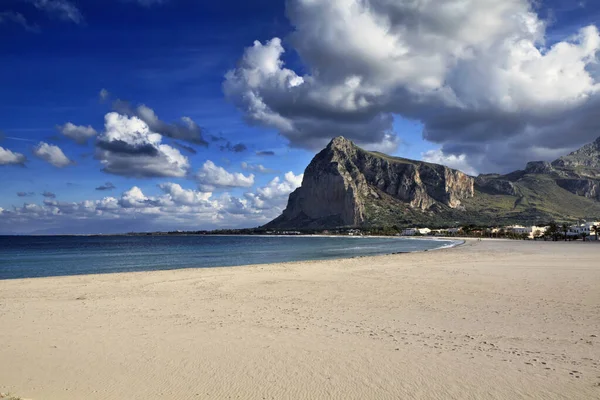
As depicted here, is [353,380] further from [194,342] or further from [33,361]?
[33,361]

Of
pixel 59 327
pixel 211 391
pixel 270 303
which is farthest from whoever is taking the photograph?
pixel 270 303

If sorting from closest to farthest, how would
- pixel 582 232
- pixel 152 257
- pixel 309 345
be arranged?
Answer: pixel 309 345 < pixel 152 257 < pixel 582 232

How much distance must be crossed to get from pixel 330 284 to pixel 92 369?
1473 centimetres

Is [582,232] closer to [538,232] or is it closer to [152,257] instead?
[538,232]

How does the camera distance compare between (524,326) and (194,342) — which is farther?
(524,326)

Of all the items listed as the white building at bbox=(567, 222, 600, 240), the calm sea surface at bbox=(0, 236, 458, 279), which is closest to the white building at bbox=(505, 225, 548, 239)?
the white building at bbox=(567, 222, 600, 240)

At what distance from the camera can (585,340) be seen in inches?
366

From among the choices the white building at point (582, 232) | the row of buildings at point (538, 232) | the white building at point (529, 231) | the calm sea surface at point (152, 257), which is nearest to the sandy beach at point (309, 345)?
the calm sea surface at point (152, 257)

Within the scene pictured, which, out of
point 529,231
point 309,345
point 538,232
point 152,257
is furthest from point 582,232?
point 309,345

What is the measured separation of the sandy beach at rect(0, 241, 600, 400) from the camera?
687 centimetres

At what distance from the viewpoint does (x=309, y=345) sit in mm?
9406

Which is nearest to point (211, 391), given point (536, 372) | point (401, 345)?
point (401, 345)

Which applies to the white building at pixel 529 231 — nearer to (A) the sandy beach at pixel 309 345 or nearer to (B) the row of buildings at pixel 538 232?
(B) the row of buildings at pixel 538 232

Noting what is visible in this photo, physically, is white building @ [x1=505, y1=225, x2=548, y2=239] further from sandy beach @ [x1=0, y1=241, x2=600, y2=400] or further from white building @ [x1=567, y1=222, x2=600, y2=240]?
sandy beach @ [x1=0, y1=241, x2=600, y2=400]
